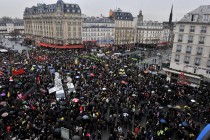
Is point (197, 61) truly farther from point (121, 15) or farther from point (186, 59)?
point (121, 15)

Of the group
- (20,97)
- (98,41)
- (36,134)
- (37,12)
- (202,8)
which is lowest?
(36,134)

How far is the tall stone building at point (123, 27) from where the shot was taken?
3120 inches

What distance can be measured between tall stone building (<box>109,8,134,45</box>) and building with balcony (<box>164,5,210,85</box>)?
48.8 metres

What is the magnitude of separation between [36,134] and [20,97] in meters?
7.25

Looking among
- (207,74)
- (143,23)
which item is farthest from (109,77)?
(143,23)

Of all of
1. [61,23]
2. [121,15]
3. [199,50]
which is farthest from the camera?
[121,15]

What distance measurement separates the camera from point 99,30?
74.9m

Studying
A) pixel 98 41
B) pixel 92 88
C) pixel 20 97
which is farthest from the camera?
pixel 98 41

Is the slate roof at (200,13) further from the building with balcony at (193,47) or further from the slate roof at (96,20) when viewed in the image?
the slate roof at (96,20)

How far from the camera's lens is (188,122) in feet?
58.3

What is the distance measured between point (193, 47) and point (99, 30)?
4886 centimetres

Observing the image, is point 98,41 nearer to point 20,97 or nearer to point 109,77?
point 109,77

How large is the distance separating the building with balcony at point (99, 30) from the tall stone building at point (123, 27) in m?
2.53

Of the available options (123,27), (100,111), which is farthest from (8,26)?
(100,111)
